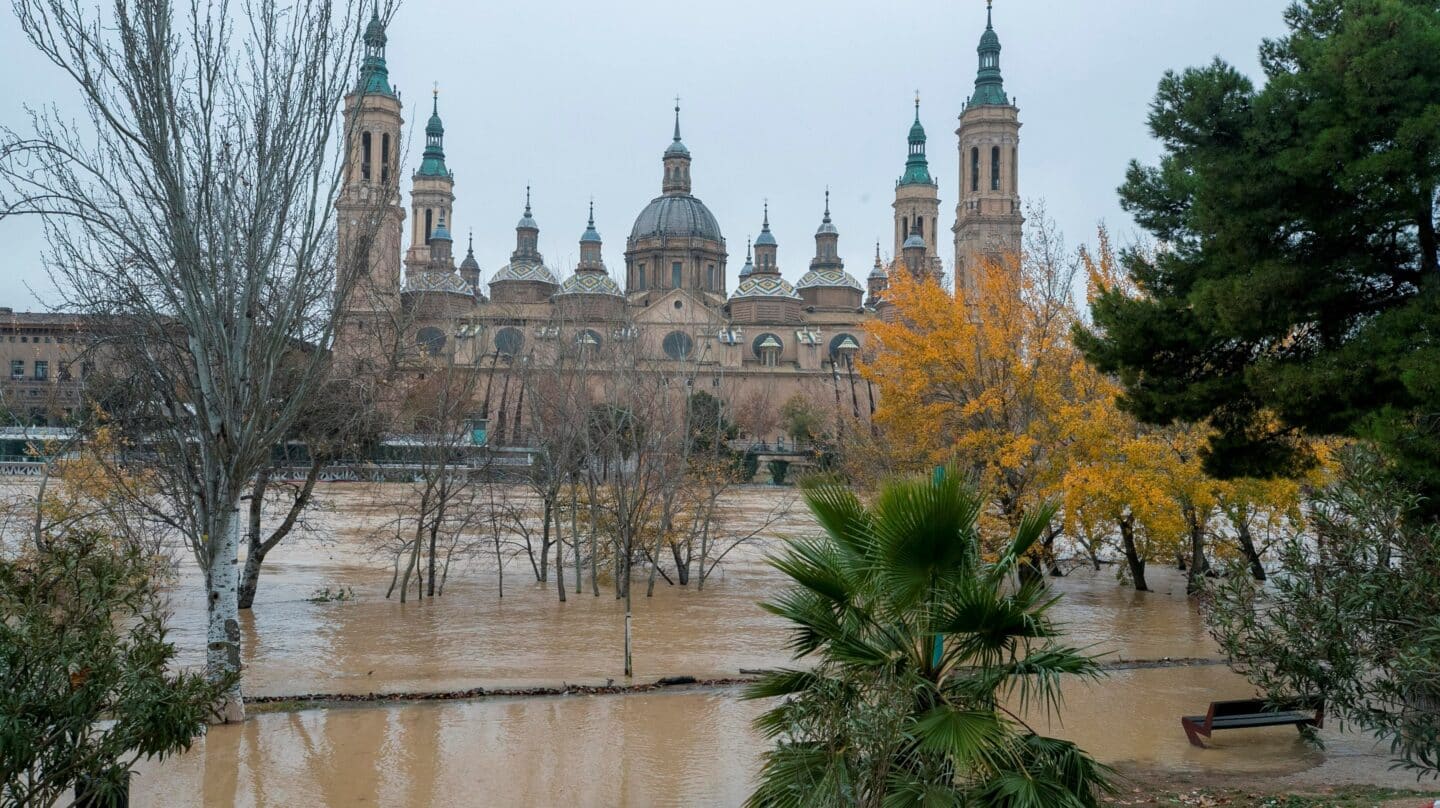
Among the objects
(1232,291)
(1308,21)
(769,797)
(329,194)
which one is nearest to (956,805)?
(769,797)

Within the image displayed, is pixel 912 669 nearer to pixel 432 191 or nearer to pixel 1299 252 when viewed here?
pixel 1299 252

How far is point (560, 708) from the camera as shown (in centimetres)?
1280

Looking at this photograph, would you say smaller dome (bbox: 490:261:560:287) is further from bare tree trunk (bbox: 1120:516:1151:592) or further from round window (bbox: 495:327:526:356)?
bare tree trunk (bbox: 1120:516:1151:592)

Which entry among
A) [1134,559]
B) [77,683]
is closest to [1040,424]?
[1134,559]

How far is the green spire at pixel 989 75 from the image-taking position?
7956 centimetres

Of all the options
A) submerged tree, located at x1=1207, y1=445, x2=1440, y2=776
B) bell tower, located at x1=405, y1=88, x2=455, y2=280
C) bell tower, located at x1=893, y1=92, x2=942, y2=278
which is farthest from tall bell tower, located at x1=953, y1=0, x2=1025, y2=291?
submerged tree, located at x1=1207, y1=445, x2=1440, y2=776

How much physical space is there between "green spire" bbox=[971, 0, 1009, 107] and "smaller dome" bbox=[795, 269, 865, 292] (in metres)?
18.4

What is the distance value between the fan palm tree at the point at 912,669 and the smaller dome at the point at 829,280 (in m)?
86.7

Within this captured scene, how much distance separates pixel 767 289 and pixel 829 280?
6.74m

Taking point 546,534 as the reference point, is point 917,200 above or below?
above

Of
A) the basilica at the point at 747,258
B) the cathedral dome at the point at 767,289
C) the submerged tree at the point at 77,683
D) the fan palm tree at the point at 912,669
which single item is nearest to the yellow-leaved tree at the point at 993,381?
the fan palm tree at the point at 912,669

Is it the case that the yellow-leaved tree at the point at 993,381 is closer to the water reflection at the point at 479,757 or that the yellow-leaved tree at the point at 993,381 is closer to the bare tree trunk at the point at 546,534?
the bare tree trunk at the point at 546,534

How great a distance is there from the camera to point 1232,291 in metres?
11.4

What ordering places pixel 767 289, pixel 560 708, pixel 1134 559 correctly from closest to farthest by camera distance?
1. pixel 560 708
2. pixel 1134 559
3. pixel 767 289
